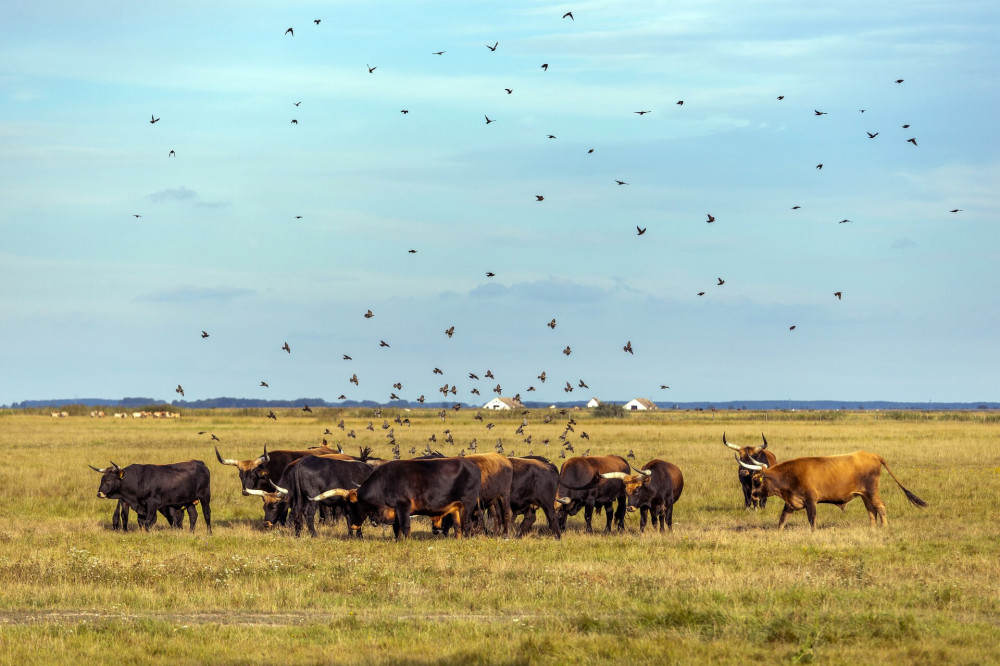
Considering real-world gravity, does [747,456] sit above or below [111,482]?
above

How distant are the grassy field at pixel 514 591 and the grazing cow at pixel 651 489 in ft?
2.00

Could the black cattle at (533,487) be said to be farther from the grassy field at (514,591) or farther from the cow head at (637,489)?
the cow head at (637,489)

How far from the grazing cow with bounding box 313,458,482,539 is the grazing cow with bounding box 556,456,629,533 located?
2580 mm

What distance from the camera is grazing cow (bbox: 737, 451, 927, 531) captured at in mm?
21969

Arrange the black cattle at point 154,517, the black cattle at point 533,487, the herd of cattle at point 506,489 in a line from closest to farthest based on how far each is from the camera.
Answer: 1. the herd of cattle at point 506,489
2. the black cattle at point 533,487
3. the black cattle at point 154,517

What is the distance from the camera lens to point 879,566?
16375 mm

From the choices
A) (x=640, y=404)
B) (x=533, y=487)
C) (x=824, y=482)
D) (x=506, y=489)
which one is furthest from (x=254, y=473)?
(x=640, y=404)

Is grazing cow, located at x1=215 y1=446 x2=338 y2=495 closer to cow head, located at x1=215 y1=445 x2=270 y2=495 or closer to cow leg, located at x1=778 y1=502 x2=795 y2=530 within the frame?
cow head, located at x1=215 y1=445 x2=270 y2=495

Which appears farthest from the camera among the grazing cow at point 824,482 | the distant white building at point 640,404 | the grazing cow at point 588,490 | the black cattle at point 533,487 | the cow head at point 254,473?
the distant white building at point 640,404

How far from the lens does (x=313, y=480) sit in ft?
70.8

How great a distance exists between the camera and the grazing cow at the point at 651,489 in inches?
845

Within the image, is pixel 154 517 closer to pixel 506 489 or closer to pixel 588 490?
pixel 506 489

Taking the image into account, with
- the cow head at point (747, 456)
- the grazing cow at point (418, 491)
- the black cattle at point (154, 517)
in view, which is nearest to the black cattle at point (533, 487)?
the grazing cow at point (418, 491)

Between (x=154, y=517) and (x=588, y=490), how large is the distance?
8.76m
